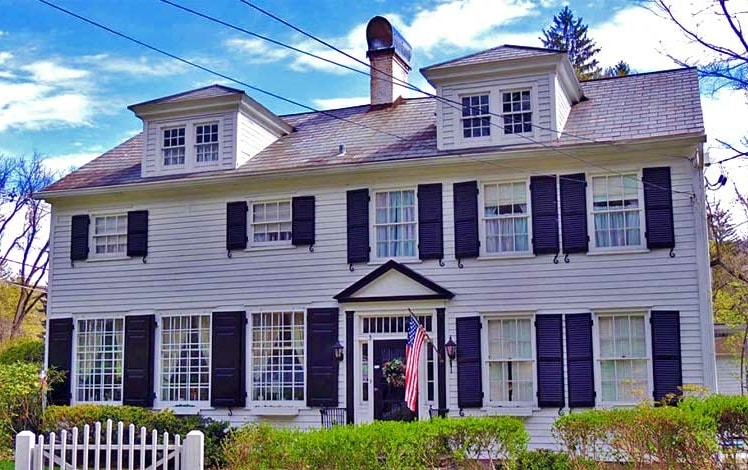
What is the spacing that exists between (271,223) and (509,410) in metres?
5.91

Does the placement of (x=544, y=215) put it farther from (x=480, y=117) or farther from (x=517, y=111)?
(x=480, y=117)

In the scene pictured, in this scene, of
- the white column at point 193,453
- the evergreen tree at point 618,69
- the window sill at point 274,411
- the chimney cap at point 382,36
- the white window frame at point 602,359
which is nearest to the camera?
the white column at point 193,453

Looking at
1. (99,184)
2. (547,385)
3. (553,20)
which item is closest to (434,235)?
(547,385)

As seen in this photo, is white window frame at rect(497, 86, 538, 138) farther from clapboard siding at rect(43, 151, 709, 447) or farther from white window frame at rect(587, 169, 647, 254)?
white window frame at rect(587, 169, 647, 254)

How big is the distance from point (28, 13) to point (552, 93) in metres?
9.04

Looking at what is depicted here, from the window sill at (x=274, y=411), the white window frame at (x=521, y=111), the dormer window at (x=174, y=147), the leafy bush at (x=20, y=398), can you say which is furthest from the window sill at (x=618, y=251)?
the leafy bush at (x=20, y=398)

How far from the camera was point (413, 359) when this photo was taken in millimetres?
14867

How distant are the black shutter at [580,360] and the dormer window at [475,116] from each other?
384 centimetres

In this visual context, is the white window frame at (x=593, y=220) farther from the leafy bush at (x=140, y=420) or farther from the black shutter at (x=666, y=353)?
the leafy bush at (x=140, y=420)

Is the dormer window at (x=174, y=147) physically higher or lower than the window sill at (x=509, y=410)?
higher

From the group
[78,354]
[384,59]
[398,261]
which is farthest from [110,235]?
[384,59]

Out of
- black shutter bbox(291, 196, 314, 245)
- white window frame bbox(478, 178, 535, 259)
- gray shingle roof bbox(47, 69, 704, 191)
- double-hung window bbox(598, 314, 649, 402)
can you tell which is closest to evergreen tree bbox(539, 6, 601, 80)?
gray shingle roof bbox(47, 69, 704, 191)

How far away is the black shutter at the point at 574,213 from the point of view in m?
14.6

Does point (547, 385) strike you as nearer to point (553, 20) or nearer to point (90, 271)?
point (90, 271)
